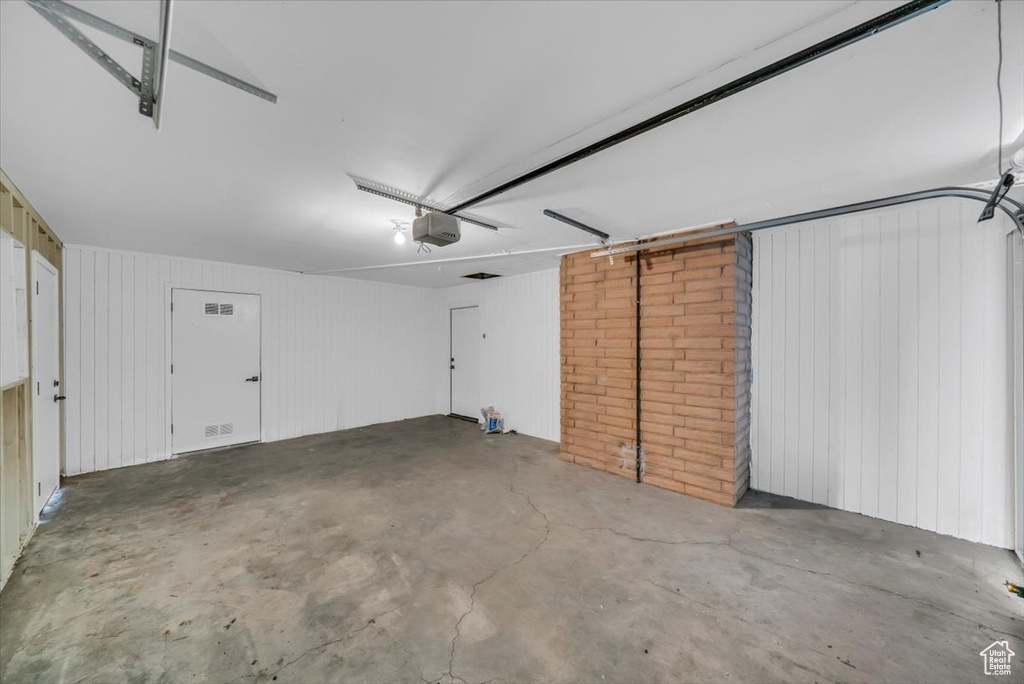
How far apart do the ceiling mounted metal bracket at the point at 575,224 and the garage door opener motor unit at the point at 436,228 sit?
777 mm

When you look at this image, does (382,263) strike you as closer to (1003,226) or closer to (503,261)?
(503,261)

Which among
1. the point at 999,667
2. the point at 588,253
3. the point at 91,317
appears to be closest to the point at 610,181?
the point at 588,253

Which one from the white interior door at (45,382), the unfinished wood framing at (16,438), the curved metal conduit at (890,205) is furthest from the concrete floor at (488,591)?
the curved metal conduit at (890,205)

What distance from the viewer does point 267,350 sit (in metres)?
5.33

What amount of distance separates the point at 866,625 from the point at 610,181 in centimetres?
285

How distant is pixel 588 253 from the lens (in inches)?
170

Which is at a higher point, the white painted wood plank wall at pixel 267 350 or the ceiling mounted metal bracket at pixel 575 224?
the ceiling mounted metal bracket at pixel 575 224

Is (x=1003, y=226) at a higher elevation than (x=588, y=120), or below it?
below

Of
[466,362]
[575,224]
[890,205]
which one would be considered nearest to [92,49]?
[575,224]

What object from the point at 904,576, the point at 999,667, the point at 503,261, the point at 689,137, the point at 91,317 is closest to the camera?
the point at 999,667

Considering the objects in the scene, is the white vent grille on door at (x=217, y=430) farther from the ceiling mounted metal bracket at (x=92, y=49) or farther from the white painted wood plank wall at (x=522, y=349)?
the ceiling mounted metal bracket at (x=92, y=49)

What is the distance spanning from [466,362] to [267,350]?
3.13 m

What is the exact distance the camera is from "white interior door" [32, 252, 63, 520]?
2914 millimetres

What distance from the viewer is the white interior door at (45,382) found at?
2914 mm
